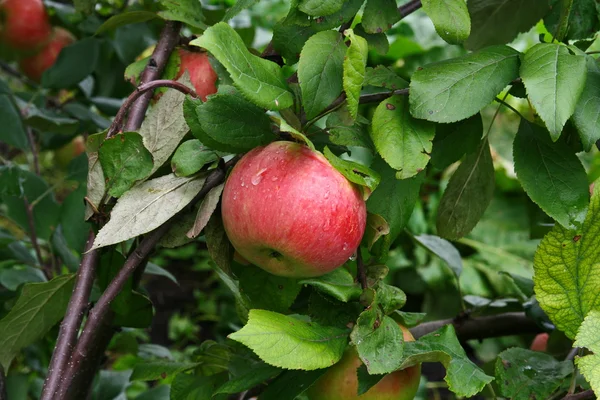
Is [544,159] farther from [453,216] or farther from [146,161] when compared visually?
[146,161]

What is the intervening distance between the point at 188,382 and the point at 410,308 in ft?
6.71

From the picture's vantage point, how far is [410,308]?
2709 mm

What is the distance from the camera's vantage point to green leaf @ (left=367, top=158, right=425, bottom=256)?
64 cm

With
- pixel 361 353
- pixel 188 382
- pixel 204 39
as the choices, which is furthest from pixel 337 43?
pixel 188 382

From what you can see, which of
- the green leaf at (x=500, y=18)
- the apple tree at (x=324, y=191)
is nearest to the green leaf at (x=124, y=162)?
the apple tree at (x=324, y=191)

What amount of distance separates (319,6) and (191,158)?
6.3 inches

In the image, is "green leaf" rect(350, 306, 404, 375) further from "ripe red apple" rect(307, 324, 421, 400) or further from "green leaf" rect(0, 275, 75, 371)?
"green leaf" rect(0, 275, 75, 371)

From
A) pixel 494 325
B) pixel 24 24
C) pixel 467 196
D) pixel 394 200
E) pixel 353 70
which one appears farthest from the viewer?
pixel 24 24

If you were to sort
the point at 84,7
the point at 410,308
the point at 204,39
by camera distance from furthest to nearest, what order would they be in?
the point at 410,308, the point at 84,7, the point at 204,39

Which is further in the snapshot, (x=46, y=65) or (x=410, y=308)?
(x=410, y=308)

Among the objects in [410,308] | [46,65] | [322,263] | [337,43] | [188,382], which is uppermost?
[337,43]

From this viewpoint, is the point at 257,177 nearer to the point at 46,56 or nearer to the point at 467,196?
the point at 467,196

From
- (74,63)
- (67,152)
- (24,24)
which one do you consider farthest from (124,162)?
(67,152)

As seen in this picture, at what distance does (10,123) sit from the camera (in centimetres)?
107
